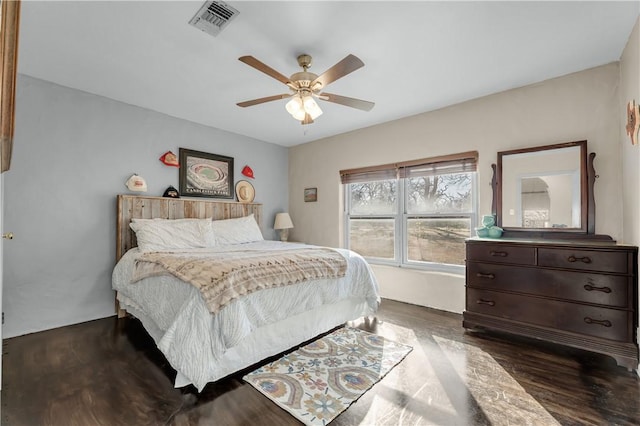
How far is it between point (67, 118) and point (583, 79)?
16.0ft

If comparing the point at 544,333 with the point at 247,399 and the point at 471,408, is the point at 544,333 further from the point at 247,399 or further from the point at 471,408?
the point at 247,399

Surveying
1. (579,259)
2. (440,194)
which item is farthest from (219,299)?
(440,194)

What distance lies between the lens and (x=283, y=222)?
15.7 ft

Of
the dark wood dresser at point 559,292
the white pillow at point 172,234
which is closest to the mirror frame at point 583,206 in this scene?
the dark wood dresser at point 559,292

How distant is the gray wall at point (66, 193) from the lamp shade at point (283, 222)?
1.78m

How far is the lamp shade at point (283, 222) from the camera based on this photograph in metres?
4.76

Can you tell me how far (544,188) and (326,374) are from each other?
2582 mm

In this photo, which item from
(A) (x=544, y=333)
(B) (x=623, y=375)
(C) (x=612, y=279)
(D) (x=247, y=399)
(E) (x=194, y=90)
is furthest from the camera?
(E) (x=194, y=90)

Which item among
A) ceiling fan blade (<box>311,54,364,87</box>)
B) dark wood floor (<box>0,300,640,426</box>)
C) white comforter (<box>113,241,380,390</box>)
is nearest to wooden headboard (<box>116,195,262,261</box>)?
white comforter (<box>113,241,380,390</box>)

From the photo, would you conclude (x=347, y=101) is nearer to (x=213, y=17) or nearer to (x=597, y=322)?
(x=213, y=17)

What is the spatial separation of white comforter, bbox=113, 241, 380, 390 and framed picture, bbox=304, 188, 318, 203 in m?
2.01

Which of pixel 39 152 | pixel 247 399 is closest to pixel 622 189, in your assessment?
pixel 247 399

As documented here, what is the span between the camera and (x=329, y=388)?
1843 mm

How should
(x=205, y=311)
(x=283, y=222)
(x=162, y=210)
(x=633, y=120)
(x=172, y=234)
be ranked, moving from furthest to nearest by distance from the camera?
1. (x=283, y=222)
2. (x=162, y=210)
3. (x=172, y=234)
4. (x=633, y=120)
5. (x=205, y=311)
